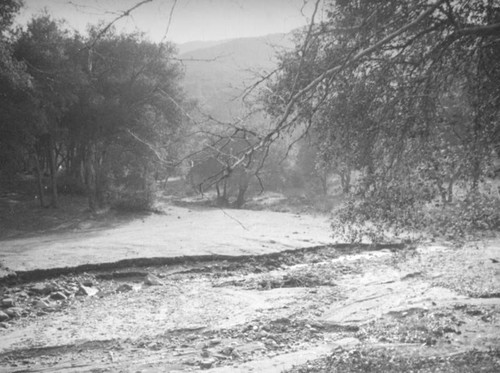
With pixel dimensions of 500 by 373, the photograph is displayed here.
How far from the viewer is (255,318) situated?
7598 mm

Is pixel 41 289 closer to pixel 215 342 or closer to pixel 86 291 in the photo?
pixel 86 291

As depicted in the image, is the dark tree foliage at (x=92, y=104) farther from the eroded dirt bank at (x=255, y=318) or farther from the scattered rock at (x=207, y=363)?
the scattered rock at (x=207, y=363)

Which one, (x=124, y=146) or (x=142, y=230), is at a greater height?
(x=124, y=146)

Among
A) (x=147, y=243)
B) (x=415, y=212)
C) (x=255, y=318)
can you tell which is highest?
(x=415, y=212)

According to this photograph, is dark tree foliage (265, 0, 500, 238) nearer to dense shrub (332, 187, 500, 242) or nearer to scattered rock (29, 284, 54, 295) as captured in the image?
dense shrub (332, 187, 500, 242)

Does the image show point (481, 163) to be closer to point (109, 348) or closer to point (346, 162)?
point (346, 162)

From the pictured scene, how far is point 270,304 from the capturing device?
8430 mm

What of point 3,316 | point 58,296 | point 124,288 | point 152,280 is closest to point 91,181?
point 152,280

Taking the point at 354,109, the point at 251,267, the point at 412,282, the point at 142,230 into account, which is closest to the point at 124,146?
the point at 142,230

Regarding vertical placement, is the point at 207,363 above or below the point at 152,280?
below

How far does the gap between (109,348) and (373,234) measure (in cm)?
493

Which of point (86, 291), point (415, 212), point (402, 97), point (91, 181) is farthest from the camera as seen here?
point (91, 181)

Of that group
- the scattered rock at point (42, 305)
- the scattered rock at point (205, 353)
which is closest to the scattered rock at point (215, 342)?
the scattered rock at point (205, 353)

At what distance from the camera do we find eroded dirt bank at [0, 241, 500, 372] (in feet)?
19.0
